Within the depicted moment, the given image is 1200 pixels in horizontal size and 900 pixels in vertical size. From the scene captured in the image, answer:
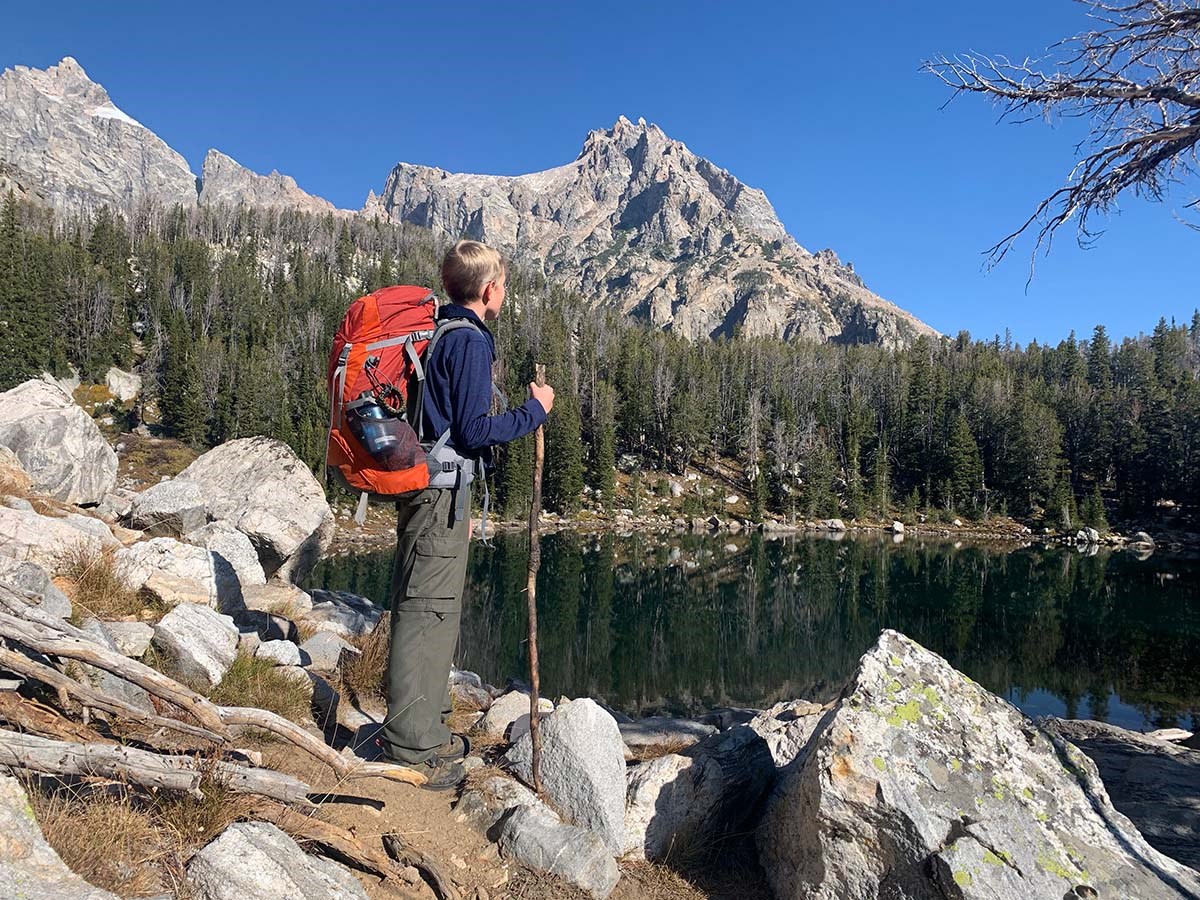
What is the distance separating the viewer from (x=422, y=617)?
3947mm

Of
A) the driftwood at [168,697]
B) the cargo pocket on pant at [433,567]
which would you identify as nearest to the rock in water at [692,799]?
the driftwood at [168,697]

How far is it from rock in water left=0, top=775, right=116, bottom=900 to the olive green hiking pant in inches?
73.8

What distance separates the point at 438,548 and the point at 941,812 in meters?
2.93

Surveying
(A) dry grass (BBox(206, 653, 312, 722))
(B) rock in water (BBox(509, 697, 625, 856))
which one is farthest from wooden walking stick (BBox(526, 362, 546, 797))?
(A) dry grass (BBox(206, 653, 312, 722))

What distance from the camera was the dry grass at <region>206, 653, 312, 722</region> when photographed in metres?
4.54

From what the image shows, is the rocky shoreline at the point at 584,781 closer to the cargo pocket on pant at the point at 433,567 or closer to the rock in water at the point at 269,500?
the cargo pocket on pant at the point at 433,567

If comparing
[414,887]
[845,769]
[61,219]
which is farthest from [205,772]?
[61,219]

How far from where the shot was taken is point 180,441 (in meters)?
61.0

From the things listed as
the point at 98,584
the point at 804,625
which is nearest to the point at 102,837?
the point at 98,584

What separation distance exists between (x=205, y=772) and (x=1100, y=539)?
8355 centimetres

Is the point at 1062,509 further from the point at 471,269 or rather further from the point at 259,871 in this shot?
the point at 259,871

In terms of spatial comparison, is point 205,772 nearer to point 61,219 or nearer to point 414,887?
point 414,887

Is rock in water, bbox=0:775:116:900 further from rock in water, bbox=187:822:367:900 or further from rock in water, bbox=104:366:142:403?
rock in water, bbox=104:366:142:403

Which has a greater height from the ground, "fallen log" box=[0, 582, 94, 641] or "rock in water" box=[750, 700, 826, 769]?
"fallen log" box=[0, 582, 94, 641]
